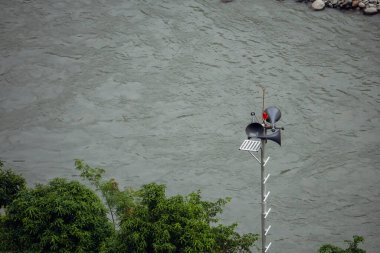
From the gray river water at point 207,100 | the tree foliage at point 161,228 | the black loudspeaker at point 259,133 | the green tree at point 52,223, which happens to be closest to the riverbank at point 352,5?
the gray river water at point 207,100

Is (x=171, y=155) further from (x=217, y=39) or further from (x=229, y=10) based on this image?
(x=229, y=10)

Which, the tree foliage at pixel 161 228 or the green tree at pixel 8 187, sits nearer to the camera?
the tree foliage at pixel 161 228

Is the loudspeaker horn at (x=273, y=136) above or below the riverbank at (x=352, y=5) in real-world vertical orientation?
above

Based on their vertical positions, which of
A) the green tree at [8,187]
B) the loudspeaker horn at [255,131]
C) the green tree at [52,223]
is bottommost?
the green tree at [8,187]

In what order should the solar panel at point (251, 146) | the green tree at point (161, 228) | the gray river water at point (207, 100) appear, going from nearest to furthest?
the green tree at point (161, 228) < the solar panel at point (251, 146) < the gray river water at point (207, 100)

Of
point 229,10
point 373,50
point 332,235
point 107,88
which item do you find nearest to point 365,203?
point 332,235

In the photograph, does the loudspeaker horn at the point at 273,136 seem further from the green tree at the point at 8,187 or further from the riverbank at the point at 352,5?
the riverbank at the point at 352,5

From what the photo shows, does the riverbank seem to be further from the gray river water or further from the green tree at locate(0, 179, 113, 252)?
the green tree at locate(0, 179, 113, 252)
